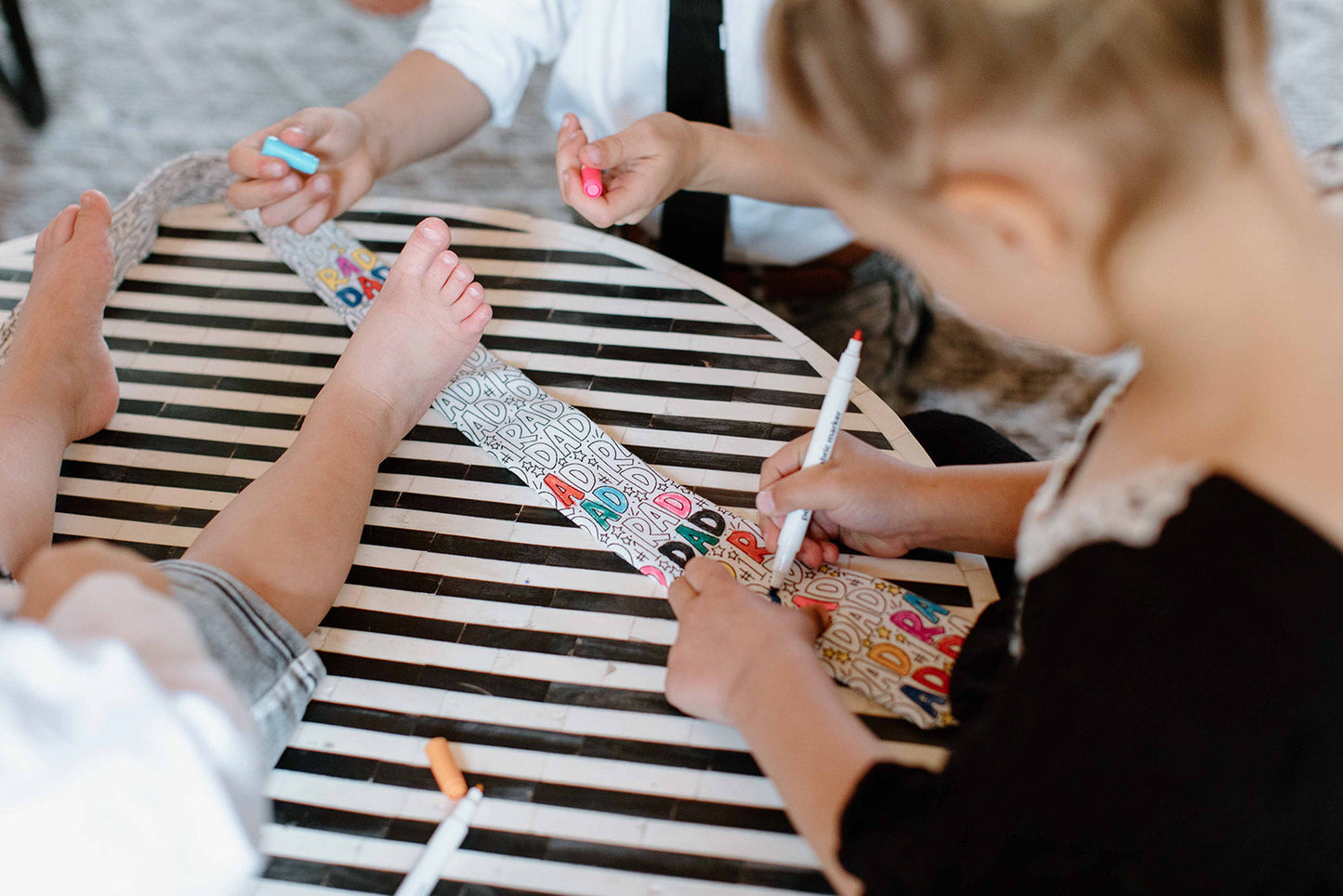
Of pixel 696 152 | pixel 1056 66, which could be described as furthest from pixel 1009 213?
pixel 696 152

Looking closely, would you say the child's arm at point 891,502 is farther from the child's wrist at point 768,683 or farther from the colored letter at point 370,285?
the colored letter at point 370,285

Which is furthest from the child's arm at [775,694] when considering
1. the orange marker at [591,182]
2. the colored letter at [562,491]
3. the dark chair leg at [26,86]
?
the dark chair leg at [26,86]

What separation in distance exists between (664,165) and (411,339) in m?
0.27

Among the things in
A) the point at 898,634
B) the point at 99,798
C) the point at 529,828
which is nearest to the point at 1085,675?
the point at 898,634

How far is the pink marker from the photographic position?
0.78 meters

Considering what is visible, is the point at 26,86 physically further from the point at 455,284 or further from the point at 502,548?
the point at 502,548

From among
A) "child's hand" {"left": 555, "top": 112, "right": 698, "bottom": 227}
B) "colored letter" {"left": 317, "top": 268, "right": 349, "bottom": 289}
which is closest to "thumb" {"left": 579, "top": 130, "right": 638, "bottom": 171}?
"child's hand" {"left": 555, "top": 112, "right": 698, "bottom": 227}

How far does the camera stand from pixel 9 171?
165cm

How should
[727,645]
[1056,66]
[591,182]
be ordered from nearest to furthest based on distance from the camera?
[1056,66]
[727,645]
[591,182]

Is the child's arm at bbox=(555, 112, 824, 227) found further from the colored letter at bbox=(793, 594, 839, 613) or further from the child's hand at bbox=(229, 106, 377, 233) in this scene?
the colored letter at bbox=(793, 594, 839, 613)

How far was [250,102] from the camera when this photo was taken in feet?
5.80

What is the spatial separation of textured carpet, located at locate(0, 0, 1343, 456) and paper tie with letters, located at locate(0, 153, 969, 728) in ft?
2.50

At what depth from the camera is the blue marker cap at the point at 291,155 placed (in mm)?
788

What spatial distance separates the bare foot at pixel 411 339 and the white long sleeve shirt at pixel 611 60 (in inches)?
13.0
